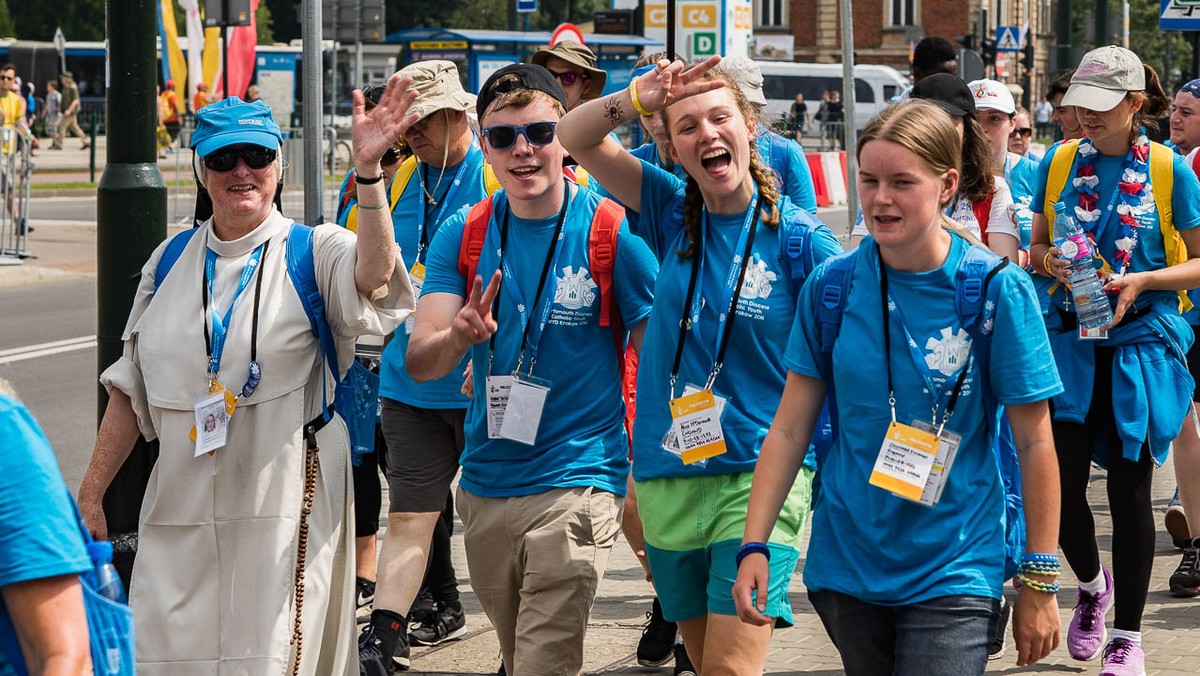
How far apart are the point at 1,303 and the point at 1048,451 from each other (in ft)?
49.8

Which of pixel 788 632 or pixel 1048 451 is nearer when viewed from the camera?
pixel 1048 451

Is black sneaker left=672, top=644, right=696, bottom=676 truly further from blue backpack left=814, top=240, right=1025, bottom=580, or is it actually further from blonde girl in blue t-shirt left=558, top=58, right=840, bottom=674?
blue backpack left=814, top=240, right=1025, bottom=580

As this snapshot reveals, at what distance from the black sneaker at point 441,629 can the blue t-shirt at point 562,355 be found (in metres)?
1.63

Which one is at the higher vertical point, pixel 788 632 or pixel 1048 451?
pixel 1048 451

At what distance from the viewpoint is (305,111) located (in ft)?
24.0

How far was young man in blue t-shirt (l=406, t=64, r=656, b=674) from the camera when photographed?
15.3ft

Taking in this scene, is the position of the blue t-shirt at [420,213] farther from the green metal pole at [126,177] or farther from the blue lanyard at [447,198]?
the green metal pole at [126,177]

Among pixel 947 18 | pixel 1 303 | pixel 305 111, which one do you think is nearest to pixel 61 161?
pixel 1 303

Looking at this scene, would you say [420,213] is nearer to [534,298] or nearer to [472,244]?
[472,244]

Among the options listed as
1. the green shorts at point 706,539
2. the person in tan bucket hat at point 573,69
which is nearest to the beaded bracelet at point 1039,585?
the green shorts at point 706,539

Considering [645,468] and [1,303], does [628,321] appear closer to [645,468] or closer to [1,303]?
[645,468]

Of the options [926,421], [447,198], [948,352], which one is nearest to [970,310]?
[948,352]

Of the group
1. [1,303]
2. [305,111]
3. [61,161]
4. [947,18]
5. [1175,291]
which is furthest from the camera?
[947,18]

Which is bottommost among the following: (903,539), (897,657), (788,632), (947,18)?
(788,632)
